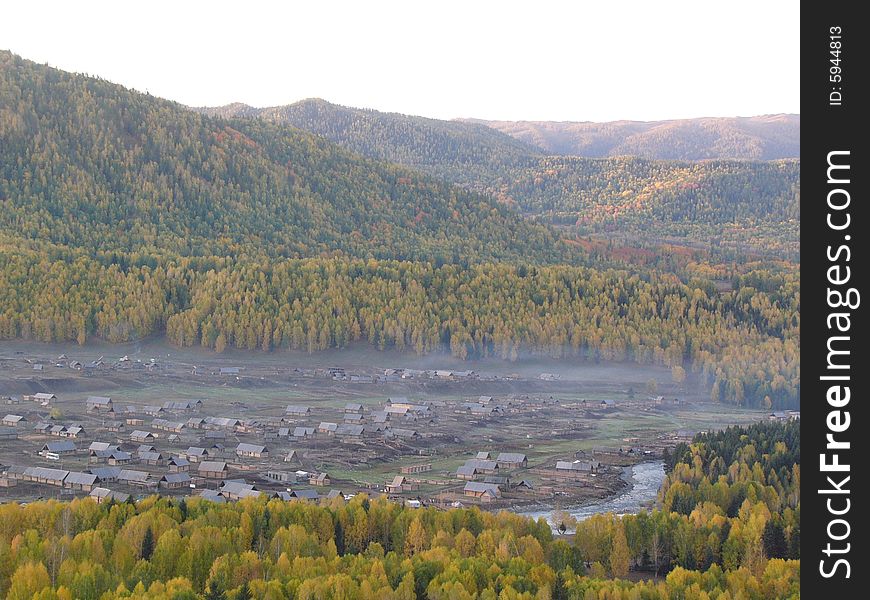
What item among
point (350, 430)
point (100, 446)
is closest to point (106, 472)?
point (100, 446)

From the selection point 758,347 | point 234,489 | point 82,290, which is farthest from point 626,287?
point 234,489

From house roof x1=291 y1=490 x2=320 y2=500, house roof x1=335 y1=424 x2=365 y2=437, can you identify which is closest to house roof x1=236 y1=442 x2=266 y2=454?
house roof x1=335 y1=424 x2=365 y2=437

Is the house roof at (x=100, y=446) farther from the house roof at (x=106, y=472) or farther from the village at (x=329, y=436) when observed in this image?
the house roof at (x=106, y=472)

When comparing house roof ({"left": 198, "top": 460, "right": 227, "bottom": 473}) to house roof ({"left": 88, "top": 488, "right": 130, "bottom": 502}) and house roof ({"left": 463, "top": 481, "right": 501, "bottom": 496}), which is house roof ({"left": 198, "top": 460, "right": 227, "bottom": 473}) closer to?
house roof ({"left": 88, "top": 488, "right": 130, "bottom": 502})

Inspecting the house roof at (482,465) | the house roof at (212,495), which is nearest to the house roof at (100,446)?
the house roof at (212,495)

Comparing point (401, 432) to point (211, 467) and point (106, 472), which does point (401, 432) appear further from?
point (106, 472)

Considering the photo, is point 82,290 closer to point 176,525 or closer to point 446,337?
point 446,337
